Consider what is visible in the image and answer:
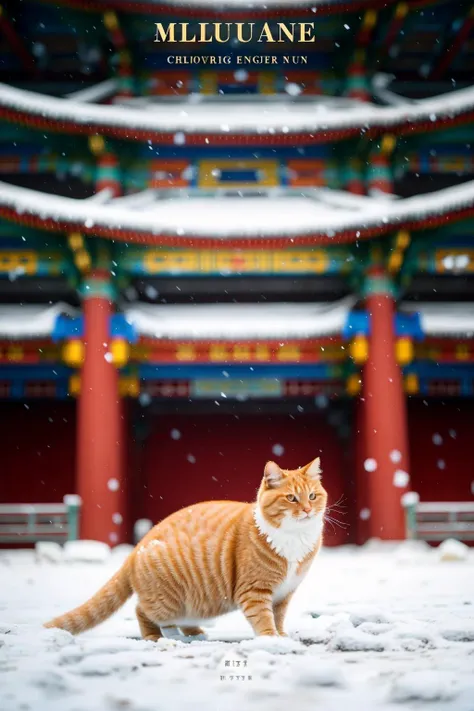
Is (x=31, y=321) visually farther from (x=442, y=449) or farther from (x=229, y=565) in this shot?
(x=229, y=565)

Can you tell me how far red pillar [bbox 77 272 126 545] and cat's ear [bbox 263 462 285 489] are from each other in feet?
16.6

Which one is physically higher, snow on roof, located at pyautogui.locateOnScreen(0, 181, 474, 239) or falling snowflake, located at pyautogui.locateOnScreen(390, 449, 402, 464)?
snow on roof, located at pyautogui.locateOnScreen(0, 181, 474, 239)

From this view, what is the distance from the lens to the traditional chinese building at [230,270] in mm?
7480

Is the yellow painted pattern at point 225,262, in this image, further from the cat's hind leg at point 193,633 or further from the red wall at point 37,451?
the cat's hind leg at point 193,633

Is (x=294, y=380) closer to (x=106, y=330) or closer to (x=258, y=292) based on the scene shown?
(x=258, y=292)

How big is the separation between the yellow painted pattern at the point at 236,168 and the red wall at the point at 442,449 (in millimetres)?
3444

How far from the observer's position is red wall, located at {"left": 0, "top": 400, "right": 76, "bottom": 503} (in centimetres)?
807

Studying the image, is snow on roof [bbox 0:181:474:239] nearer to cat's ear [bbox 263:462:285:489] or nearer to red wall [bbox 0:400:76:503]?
red wall [bbox 0:400:76:503]

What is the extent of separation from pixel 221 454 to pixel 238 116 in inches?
167

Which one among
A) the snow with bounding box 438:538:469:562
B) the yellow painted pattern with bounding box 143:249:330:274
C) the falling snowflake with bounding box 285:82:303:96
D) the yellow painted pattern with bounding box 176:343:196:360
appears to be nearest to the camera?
the snow with bounding box 438:538:469:562

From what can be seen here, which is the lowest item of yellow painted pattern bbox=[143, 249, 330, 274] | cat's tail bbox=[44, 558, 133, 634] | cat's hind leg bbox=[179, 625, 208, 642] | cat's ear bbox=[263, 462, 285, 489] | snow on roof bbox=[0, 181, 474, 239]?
cat's hind leg bbox=[179, 625, 208, 642]

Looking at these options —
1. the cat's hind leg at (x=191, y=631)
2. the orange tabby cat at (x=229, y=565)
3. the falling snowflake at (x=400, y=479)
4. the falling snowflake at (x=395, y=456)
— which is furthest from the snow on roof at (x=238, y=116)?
the cat's hind leg at (x=191, y=631)

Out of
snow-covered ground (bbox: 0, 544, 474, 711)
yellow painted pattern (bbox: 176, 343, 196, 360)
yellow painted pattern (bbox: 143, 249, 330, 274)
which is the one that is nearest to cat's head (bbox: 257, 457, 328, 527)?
snow-covered ground (bbox: 0, 544, 474, 711)

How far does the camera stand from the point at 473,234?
8211mm
